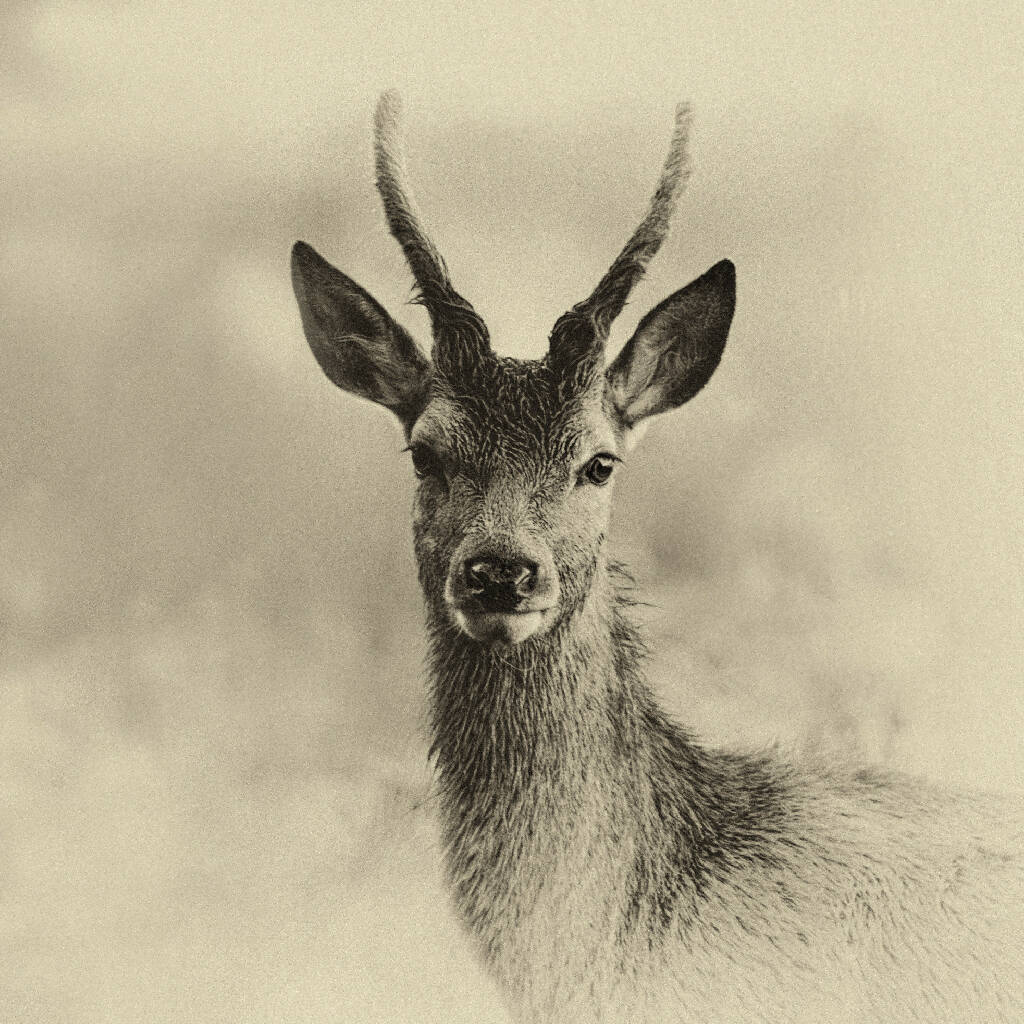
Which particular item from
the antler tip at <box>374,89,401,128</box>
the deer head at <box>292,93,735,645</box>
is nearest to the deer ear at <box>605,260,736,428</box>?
the deer head at <box>292,93,735,645</box>

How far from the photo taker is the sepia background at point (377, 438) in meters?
2.93

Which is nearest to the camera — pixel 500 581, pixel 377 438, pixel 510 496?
pixel 500 581

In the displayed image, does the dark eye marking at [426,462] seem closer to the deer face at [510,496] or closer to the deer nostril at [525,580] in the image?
the deer face at [510,496]

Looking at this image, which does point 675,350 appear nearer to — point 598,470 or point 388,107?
point 598,470

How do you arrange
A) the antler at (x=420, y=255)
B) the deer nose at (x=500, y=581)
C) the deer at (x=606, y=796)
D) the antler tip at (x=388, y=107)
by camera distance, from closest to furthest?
the deer nose at (x=500, y=581), the deer at (x=606, y=796), the antler at (x=420, y=255), the antler tip at (x=388, y=107)

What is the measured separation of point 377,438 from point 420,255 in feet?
1.46

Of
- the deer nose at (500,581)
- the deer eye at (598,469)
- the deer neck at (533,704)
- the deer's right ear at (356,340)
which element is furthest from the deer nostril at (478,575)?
the deer's right ear at (356,340)

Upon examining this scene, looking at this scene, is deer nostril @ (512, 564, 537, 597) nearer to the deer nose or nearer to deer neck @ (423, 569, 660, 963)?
Result: the deer nose

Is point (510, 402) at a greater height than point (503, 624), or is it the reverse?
point (510, 402)

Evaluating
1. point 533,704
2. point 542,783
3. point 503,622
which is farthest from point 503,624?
point 542,783

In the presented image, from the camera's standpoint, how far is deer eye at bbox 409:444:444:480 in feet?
8.84

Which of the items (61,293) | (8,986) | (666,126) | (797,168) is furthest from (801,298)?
(8,986)

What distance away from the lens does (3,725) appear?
3074 mm

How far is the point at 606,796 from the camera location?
2.71 metres
